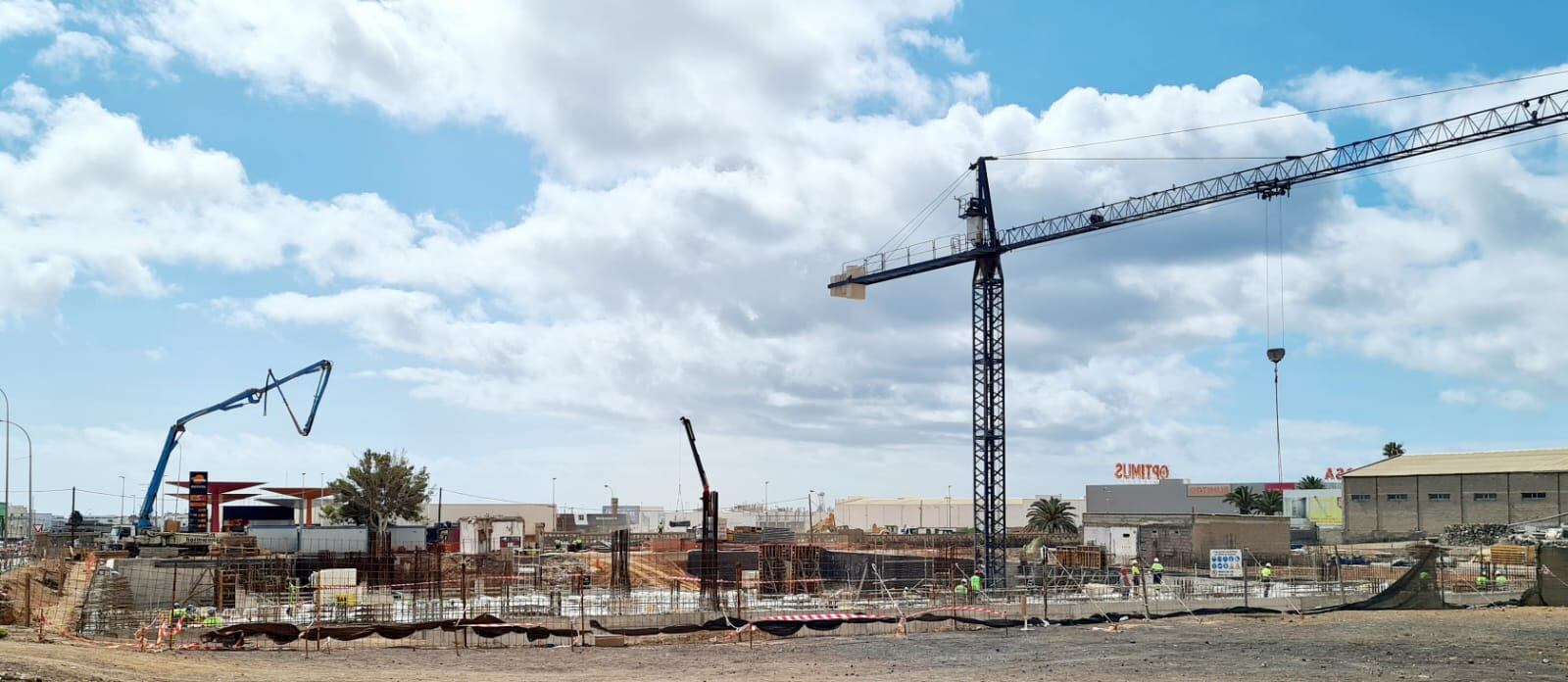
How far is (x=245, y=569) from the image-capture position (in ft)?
154

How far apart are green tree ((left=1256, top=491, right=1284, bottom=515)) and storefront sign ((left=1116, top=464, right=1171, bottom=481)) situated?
27.0 metres

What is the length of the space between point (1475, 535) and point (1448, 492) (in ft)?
37.5

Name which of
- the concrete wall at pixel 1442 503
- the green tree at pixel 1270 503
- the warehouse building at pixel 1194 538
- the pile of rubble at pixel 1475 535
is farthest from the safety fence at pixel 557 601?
the green tree at pixel 1270 503

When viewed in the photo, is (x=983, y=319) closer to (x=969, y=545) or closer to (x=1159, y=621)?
(x=969, y=545)

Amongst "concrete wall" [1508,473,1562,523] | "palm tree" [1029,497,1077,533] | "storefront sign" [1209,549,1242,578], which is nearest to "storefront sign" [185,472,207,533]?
"palm tree" [1029,497,1077,533]

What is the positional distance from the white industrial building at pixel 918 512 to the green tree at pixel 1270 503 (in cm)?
1831

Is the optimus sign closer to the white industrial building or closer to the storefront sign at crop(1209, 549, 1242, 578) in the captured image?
the white industrial building

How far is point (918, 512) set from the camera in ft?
421

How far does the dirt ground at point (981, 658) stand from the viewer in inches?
912

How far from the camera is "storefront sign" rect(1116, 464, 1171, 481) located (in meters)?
134

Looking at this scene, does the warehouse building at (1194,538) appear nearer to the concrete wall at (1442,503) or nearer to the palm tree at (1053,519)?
the concrete wall at (1442,503)

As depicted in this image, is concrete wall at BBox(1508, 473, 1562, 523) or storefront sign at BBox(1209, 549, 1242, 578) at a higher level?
concrete wall at BBox(1508, 473, 1562, 523)

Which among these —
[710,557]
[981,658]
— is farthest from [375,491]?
[981,658]

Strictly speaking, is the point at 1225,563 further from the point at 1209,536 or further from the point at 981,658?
the point at 981,658
